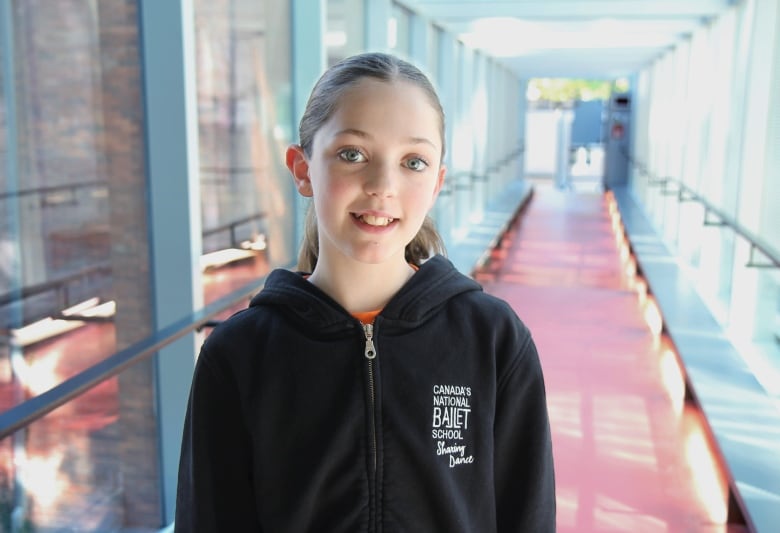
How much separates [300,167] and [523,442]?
20.1 inches

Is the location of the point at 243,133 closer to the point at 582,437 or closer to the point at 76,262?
the point at 76,262

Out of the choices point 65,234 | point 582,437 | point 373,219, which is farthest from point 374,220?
point 582,437

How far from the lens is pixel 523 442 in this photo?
126cm

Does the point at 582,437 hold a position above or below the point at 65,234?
below

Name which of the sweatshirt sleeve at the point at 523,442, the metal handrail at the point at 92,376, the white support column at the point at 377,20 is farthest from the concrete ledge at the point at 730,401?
the white support column at the point at 377,20

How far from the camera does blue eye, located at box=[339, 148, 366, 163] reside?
1.19 m

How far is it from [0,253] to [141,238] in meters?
0.71

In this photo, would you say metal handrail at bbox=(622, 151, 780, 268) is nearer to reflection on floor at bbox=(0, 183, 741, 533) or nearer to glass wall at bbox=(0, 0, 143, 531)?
reflection on floor at bbox=(0, 183, 741, 533)

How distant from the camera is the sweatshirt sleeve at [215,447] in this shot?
4.02 ft

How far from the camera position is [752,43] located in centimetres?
632

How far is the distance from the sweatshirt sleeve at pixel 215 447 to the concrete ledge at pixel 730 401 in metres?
2.46

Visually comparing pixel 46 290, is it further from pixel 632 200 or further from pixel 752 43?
pixel 632 200

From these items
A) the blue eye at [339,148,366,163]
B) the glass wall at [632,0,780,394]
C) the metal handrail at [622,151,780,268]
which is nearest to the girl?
the blue eye at [339,148,366,163]

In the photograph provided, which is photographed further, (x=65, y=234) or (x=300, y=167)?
(x=65, y=234)
